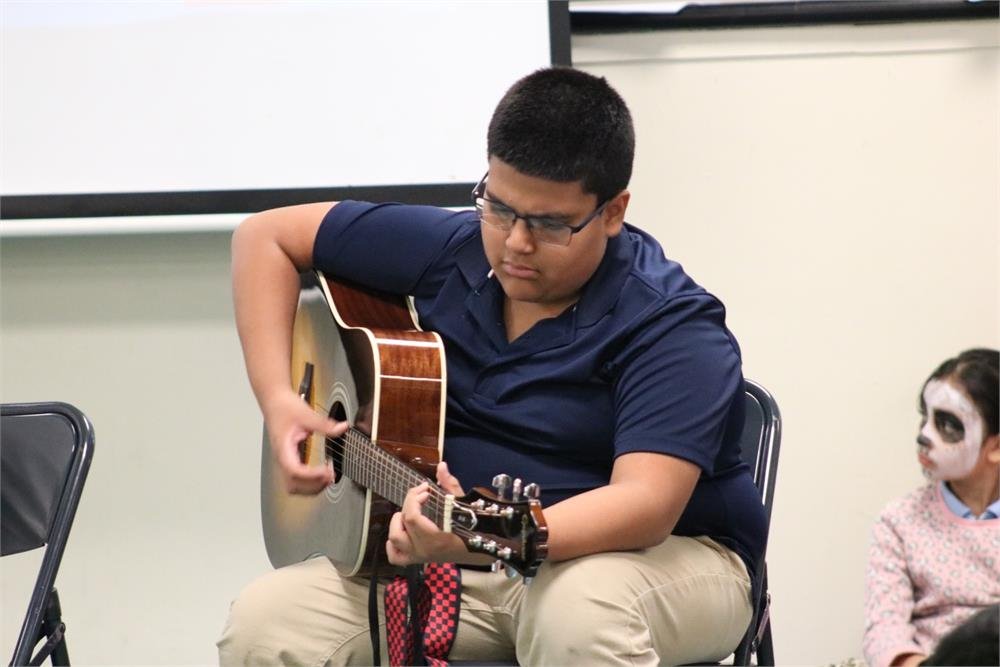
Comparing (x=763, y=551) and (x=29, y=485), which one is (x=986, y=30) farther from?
(x=29, y=485)

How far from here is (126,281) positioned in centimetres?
295

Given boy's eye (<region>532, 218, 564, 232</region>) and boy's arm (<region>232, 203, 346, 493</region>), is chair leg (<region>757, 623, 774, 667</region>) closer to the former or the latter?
boy's eye (<region>532, 218, 564, 232</region>)

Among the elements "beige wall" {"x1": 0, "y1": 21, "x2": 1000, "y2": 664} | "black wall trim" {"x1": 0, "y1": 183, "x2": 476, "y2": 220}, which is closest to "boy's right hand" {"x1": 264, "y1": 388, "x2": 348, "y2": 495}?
"black wall trim" {"x1": 0, "y1": 183, "x2": 476, "y2": 220}

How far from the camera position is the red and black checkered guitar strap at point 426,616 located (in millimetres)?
1782

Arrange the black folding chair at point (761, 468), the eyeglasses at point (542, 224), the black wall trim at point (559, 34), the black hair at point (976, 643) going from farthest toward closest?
the black wall trim at point (559, 34), the black folding chair at point (761, 468), the eyeglasses at point (542, 224), the black hair at point (976, 643)

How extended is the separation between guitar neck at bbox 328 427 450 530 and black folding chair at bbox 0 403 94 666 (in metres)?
0.50

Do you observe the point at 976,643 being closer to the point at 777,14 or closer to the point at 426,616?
the point at 426,616

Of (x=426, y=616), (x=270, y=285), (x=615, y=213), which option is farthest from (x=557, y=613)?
(x=270, y=285)

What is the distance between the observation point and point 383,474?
1745 mm

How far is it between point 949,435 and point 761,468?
2.05 feet

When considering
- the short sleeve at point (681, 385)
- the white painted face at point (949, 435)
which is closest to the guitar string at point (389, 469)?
the short sleeve at point (681, 385)

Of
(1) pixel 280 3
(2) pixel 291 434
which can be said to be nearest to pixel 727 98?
(1) pixel 280 3

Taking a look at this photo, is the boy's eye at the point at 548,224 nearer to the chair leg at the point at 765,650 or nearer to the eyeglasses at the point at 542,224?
the eyeglasses at the point at 542,224

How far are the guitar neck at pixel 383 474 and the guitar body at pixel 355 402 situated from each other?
0.01m
